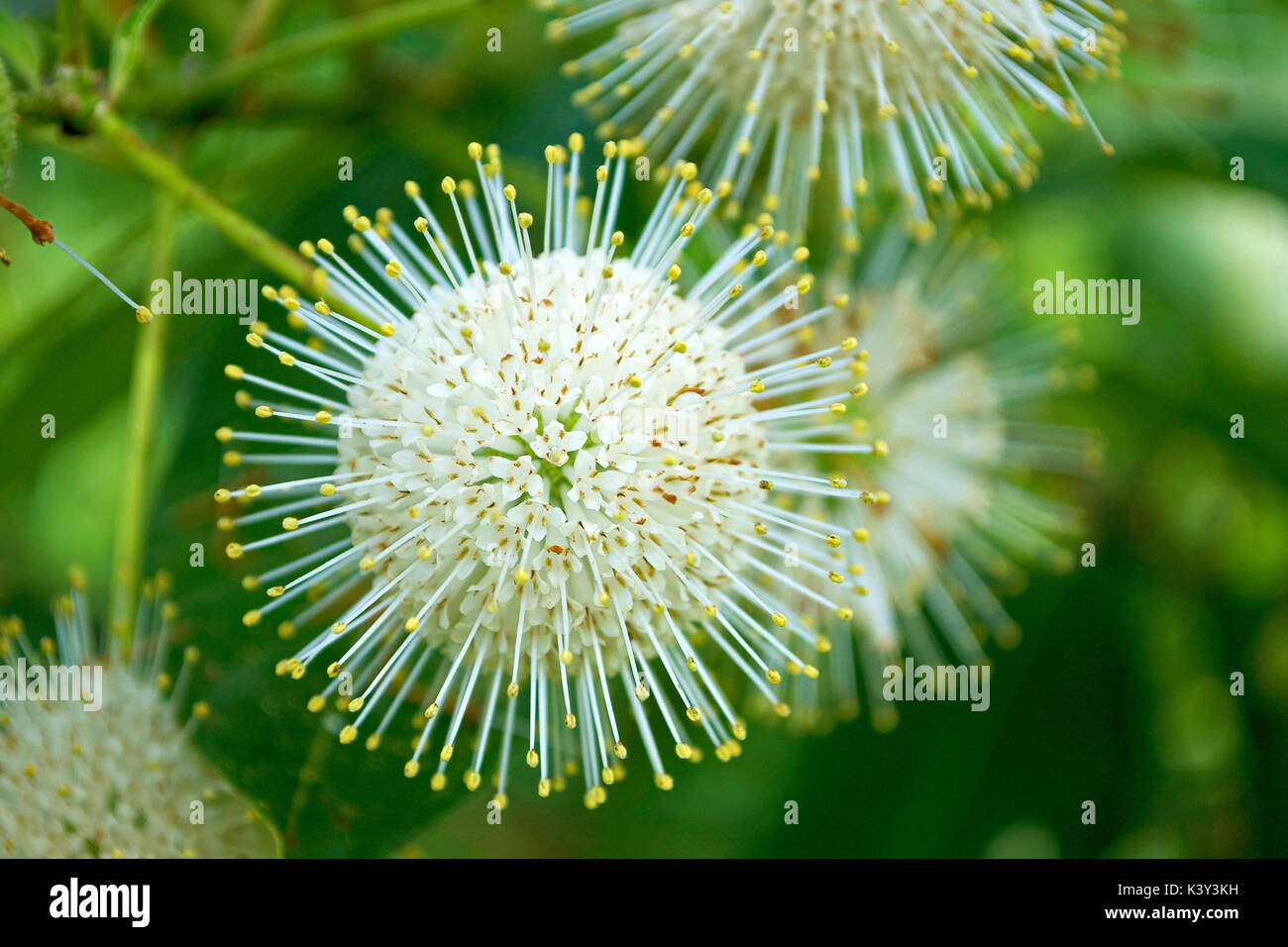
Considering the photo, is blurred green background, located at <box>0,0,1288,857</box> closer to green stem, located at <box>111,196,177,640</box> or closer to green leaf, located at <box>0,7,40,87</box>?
green stem, located at <box>111,196,177,640</box>

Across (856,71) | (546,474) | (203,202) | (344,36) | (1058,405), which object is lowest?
(546,474)

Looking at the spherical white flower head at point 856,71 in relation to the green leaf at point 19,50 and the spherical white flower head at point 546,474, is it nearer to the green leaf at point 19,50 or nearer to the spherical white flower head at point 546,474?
the spherical white flower head at point 546,474

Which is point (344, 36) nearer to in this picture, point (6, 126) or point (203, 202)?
point (203, 202)

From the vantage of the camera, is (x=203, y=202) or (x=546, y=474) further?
(x=203, y=202)

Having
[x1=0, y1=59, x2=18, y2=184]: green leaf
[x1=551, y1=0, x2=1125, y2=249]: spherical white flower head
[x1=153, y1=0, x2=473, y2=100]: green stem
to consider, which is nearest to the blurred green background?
[x1=153, y1=0, x2=473, y2=100]: green stem

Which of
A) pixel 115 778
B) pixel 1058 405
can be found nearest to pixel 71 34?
pixel 115 778

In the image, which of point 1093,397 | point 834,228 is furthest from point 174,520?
point 1093,397
